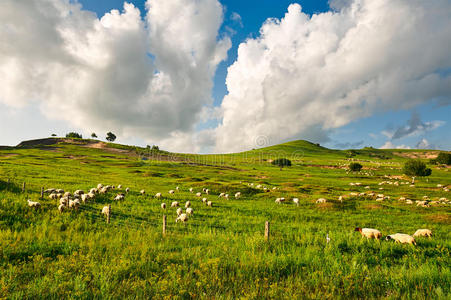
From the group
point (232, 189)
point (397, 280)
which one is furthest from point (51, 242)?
point (232, 189)

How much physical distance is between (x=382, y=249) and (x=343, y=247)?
1.67m

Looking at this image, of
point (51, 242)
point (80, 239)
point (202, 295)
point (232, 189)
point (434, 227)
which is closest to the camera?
point (202, 295)

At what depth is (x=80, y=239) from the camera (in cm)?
1022

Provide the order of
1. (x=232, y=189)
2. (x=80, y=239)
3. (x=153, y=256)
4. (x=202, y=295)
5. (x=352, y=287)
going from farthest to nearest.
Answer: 1. (x=232, y=189)
2. (x=80, y=239)
3. (x=153, y=256)
4. (x=352, y=287)
5. (x=202, y=295)

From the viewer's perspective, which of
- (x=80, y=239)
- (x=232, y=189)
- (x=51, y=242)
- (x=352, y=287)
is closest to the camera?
(x=352, y=287)

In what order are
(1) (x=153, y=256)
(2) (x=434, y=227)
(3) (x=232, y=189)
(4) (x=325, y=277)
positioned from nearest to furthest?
1. (4) (x=325, y=277)
2. (1) (x=153, y=256)
3. (2) (x=434, y=227)
4. (3) (x=232, y=189)

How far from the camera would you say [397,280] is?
664 centimetres

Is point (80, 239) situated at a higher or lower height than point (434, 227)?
higher

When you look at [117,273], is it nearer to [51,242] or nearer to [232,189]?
[51,242]

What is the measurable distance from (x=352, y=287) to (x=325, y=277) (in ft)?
2.52

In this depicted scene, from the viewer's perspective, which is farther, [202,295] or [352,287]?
[352,287]

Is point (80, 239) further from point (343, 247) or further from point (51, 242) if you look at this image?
point (343, 247)

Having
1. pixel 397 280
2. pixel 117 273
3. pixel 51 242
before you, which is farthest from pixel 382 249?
pixel 51 242

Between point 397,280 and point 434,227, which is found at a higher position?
point 397,280
